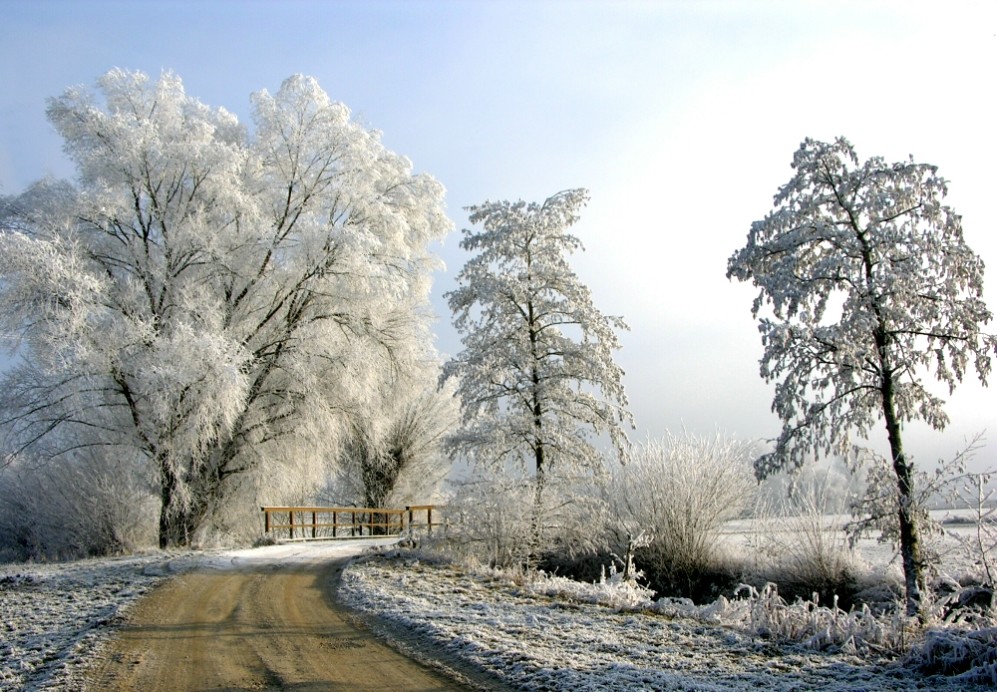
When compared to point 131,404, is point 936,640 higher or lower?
lower

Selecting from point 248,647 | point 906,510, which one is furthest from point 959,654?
point 248,647

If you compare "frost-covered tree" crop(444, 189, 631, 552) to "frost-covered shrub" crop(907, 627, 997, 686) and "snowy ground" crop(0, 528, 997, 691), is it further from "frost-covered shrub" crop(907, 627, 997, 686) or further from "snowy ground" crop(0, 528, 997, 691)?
"frost-covered shrub" crop(907, 627, 997, 686)

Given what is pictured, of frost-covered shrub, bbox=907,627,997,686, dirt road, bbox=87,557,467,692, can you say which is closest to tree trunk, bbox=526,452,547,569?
dirt road, bbox=87,557,467,692

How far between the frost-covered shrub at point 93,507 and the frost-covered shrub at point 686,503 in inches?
566

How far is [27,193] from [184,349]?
8.04 metres

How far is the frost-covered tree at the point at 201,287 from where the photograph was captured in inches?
734

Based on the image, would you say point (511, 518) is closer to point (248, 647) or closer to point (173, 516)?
point (248, 647)

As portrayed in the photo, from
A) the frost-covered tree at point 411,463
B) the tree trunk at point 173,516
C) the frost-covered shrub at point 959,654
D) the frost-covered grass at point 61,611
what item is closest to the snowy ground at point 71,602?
the frost-covered grass at point 61,611

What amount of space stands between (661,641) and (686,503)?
11.5 m

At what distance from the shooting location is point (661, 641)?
902 cm

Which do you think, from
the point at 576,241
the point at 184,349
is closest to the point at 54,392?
the point at 184,349

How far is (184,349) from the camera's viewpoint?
1834cm

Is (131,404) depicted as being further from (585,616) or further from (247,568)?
(585,616)

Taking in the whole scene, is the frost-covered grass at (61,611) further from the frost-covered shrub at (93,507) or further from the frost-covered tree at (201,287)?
the frost-covered shrub at (93,507)
